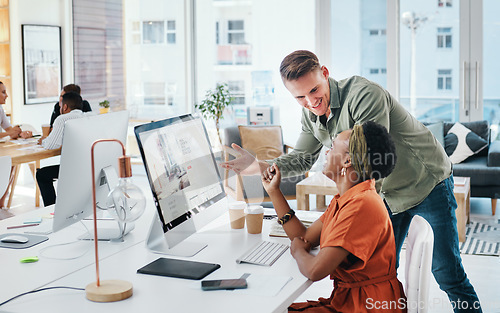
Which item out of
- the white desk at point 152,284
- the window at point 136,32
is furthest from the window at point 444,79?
the white desk at point 152,284

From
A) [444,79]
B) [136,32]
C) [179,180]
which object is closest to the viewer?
[179,180]

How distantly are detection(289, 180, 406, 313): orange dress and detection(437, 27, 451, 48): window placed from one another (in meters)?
5.30

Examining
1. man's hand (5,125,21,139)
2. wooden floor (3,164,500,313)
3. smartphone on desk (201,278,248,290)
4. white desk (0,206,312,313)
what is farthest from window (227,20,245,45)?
smartphone on desk (201,278,248,290)

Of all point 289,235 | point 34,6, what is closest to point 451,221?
point 289,235

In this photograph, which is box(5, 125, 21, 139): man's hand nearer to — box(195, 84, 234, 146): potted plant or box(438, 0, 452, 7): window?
box(195, 84, 234, 146): potted plant

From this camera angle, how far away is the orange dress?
1.88m

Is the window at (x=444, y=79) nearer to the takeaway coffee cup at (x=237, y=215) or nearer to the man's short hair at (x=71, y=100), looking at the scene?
the man's short hair at (x=71, y=100)

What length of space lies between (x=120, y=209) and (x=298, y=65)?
2.85ft

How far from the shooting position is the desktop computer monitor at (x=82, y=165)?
225cm

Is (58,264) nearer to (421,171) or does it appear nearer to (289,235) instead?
(289,235)

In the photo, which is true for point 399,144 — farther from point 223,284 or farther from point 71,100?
point 71,100

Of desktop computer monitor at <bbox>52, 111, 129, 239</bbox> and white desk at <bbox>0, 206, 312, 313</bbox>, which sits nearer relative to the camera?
white desk at <bbox>0, 206, 312, 313</bbox>

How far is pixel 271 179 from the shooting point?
235 centimetres

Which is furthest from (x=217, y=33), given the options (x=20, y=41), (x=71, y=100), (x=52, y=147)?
(x=52, y=147)
